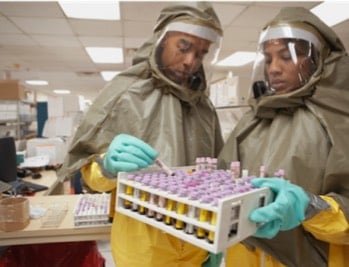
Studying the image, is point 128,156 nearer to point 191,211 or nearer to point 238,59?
point 191,211

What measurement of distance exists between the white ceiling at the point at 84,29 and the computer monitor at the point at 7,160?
158 cm

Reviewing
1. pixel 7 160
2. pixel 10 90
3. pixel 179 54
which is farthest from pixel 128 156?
pixel 10 90

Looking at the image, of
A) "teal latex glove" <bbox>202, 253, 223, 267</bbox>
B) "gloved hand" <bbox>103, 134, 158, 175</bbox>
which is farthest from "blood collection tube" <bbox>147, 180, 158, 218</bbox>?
"teal latex glove" <bbox>202, 253, 223, 267</bbox>

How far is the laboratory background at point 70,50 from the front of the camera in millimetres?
1844

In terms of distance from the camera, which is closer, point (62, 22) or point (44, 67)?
point (62, 22)

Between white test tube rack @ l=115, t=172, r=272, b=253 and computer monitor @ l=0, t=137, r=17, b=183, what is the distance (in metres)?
2.03

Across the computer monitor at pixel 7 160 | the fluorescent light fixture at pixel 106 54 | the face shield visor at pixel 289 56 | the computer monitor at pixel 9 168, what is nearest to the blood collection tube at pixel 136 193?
the face shield visor at pixel 289 56

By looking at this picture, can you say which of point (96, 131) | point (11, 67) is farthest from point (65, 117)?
point (96, 131)

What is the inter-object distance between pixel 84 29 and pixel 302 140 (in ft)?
11.9

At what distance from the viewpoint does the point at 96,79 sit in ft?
28.3

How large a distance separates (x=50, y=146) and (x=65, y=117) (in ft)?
3.87

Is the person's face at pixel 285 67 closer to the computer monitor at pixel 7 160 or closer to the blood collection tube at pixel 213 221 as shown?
the blood collection tube at pixel 213 221

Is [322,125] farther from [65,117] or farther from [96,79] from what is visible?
[96,79]

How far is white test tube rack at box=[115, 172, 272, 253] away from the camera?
58 cm
